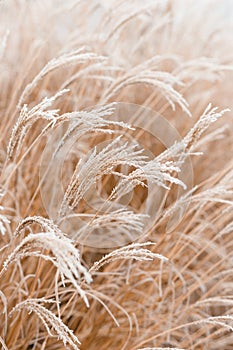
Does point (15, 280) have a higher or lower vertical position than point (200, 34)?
lower

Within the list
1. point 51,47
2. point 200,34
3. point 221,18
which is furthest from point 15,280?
point 221,18

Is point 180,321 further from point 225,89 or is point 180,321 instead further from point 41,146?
point 225,89

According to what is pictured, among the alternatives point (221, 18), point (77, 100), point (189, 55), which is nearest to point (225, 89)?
point (189, 55)

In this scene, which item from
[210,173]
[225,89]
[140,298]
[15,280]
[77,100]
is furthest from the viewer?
[225,89]

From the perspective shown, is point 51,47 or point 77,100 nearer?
point 77,100

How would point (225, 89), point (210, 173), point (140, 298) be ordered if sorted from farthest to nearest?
point (225, 89)
point (210, 173)
point (140, 298)

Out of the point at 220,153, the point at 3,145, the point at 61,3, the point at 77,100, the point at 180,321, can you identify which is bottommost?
the point at 180,321
